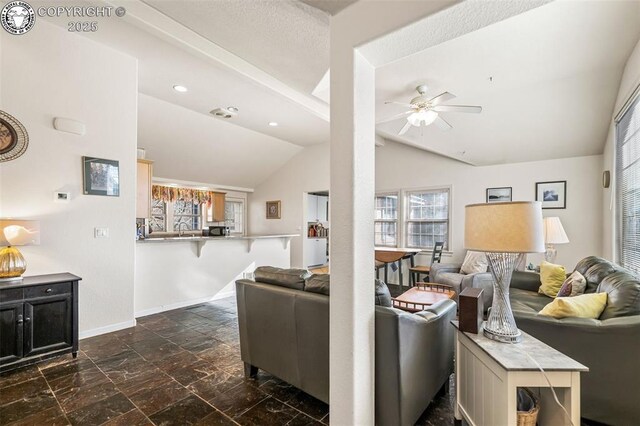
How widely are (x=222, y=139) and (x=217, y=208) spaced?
2.19 meters

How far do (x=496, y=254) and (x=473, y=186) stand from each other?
400cm

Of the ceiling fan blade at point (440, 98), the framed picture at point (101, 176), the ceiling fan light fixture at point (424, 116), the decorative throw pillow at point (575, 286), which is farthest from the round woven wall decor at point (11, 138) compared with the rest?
the decorative throw pillow at point (575, 286)

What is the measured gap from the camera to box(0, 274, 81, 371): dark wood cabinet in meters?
2.36

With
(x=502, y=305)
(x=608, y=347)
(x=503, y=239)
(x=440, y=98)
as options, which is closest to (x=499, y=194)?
(x=440, y=98)

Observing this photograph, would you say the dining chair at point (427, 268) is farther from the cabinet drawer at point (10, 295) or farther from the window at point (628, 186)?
the cabinet drawer at point (10, 295)

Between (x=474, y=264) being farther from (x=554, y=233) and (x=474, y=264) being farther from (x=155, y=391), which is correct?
(x=155, y=391)

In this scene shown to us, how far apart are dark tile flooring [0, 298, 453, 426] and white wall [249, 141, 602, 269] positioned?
3.69 metres

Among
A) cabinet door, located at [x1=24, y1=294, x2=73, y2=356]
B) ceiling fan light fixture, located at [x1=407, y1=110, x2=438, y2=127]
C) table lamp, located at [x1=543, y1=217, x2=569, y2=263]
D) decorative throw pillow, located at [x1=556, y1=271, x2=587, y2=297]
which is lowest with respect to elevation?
cabinet door, located at [x1=24, y1=294, x2=73, y2=356]

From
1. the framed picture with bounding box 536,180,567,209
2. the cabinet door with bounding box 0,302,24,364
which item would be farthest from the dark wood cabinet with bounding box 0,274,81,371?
the framed picture with bounding box 536,180,567,209

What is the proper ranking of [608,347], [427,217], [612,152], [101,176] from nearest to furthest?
[608,347] → [101,176] → [612,152] → [427,217]

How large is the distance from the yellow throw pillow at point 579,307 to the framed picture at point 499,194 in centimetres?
307

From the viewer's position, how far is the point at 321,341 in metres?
1.85

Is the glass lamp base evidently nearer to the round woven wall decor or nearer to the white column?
the white column

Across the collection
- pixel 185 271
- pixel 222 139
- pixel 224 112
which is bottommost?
pixel 185 271
